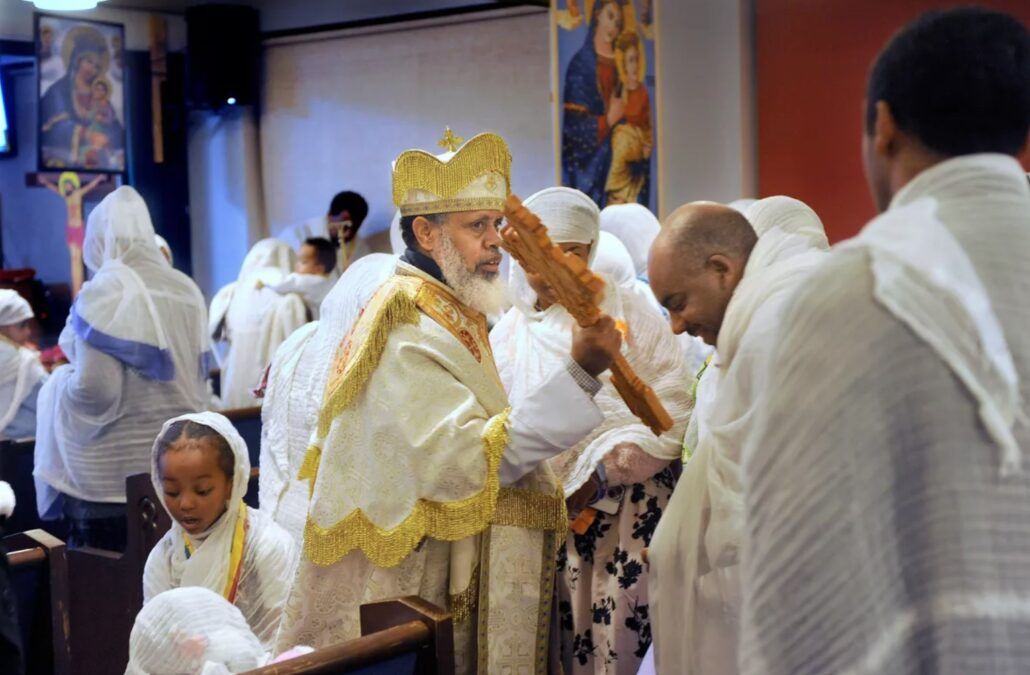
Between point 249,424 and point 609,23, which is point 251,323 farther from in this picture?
point 609,23

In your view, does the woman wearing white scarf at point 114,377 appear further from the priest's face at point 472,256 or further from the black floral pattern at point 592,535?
the priest's face at point 472,256

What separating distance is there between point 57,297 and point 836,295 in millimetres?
10093

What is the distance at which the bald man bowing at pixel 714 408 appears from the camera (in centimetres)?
201

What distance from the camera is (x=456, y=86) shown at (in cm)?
931

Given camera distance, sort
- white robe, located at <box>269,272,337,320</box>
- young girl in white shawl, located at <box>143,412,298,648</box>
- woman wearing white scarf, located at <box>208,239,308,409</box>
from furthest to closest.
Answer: white robe, located at <box>269,272,337,320</box>
woman wearing white scarf, located at <box>208,239,308,409</box>
young girl in white shawl, located at <box>143,412,298,648</box>

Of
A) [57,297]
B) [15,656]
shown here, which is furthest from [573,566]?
[57,297]

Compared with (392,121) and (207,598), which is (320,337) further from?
(392,121)

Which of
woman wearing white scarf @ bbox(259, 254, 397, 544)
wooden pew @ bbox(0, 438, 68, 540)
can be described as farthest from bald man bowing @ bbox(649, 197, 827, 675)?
wooden pew @ bbox(0, 438, 68, 540)

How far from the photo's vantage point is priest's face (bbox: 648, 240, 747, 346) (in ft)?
8.13

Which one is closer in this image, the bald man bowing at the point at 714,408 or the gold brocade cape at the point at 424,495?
the bald man bowing at the point at 714,408

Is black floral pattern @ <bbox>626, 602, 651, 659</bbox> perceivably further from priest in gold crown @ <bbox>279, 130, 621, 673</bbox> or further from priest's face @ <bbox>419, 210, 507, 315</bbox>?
priest's face @ <bbox>419, 210, 507, 315</bbox>

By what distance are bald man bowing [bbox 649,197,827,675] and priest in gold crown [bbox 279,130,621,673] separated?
0.92 feet

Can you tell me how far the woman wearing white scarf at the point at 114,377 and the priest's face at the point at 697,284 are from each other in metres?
3.35

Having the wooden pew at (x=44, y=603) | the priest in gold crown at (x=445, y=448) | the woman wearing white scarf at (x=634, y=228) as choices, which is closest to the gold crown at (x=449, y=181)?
the priest in gold crown at (x=445, y=448)
